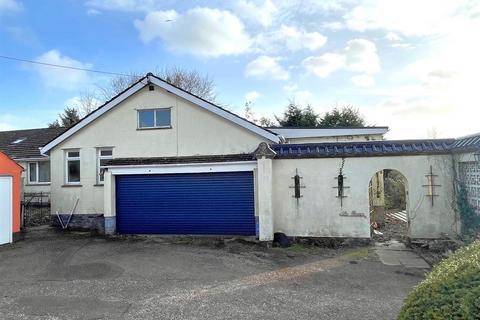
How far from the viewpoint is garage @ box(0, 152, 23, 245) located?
1196 centimetres

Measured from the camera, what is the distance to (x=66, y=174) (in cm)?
1557

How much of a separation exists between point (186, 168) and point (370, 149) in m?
6.34

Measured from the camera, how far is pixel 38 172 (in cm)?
2170

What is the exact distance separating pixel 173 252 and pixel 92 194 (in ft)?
20.4

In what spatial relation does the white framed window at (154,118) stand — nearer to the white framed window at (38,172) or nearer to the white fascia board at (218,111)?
the white fascia board at (218,111)

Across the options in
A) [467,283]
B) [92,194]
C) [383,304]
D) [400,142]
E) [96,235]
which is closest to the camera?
[467,283]

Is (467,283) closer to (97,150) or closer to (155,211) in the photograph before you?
(155,211)

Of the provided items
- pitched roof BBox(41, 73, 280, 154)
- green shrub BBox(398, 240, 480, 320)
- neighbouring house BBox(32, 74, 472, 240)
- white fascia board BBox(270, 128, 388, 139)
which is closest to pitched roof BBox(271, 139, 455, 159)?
neighbouring house BBox(32, 74, 472, 240)

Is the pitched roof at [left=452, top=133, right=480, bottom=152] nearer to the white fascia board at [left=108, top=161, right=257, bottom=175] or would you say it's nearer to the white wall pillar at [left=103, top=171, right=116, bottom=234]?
the white fascia board at [left=108, top=161, right=257, bottom=175]

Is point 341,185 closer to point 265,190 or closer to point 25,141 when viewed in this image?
point 265,190

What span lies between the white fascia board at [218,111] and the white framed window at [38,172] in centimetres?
1147

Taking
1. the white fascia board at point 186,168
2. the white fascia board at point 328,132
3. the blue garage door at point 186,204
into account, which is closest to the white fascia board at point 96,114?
the white fascia board at point 186,168

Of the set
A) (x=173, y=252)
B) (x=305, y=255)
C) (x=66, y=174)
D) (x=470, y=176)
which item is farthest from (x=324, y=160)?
(x=66, y=174)

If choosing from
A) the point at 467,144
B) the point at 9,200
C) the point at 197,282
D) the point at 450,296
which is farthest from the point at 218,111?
the point at 450,296
